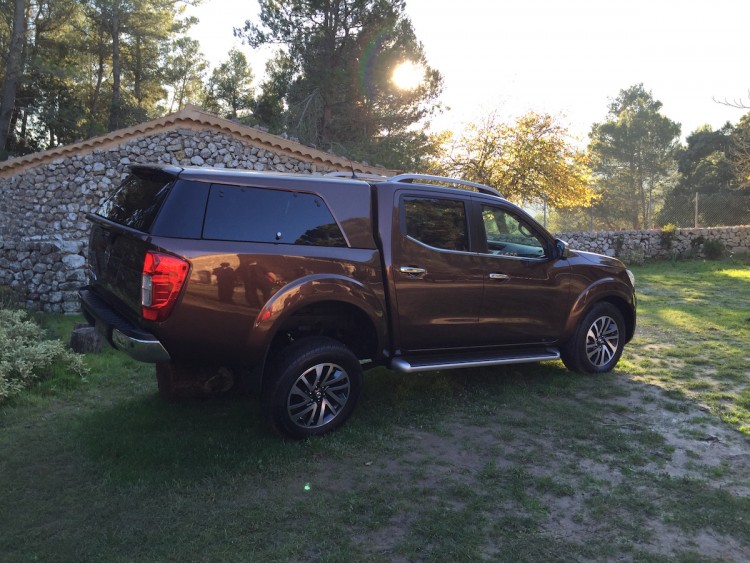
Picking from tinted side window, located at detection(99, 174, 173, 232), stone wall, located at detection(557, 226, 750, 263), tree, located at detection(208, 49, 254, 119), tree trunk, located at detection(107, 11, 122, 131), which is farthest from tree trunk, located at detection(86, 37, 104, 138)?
tinted side window, located at detection(99, 174, 173, 232)

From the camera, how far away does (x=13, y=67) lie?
77.2 ft

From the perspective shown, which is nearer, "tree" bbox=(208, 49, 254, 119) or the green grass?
the green grass

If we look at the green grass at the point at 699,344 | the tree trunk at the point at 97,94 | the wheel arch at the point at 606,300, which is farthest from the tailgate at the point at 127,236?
the tree trunk at the point at 97,94

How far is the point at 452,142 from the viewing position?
24.8 metres

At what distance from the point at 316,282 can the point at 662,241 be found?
19759 mm

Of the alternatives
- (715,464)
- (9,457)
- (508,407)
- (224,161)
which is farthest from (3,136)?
(715,464)

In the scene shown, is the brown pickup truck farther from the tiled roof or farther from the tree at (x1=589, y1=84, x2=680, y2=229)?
the tree at (x1=589, y1=84, x2=680, y2=229)

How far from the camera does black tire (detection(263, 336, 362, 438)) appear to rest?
4129 mm

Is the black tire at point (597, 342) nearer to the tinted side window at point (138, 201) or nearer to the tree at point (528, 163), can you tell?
the tinted side window at point (138, 201)

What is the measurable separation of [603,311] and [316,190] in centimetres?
346

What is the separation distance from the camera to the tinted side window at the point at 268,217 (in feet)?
13.0

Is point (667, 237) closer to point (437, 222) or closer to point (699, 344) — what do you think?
point (699, 344)

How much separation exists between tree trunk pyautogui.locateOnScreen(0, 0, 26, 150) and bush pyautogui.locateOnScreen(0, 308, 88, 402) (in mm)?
20746

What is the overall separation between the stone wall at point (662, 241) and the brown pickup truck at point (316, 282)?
52.0 ft
